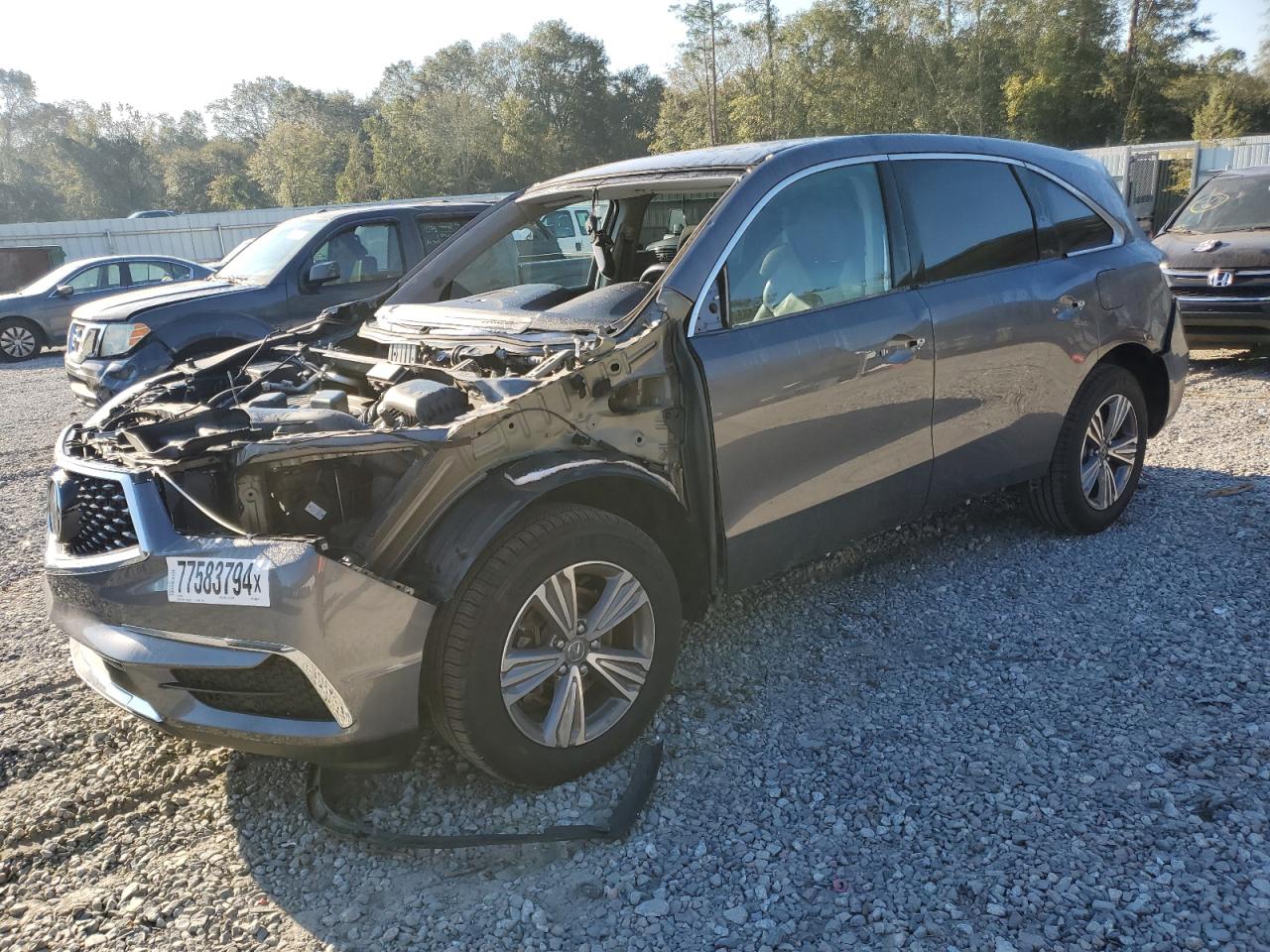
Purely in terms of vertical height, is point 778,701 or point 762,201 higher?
point 762,201

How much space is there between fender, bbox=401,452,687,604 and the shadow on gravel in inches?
30.6

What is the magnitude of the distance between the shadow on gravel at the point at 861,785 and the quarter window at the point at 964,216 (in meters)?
1.44

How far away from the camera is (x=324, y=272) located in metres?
7.28

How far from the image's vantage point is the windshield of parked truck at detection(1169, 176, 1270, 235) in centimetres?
909

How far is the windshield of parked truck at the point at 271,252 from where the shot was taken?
8.05m

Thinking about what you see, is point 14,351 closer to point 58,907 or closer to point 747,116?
point 58,907

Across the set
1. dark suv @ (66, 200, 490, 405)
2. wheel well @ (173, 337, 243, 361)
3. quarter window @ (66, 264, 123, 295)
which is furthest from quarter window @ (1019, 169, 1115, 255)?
quarter window @ (66, 264, 123, 295)

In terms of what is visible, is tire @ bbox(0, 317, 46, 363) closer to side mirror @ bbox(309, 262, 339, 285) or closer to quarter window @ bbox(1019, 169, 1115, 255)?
side mirror @ bbox(309, 262, 339, 285)

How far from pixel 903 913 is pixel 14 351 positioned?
16.9 metres

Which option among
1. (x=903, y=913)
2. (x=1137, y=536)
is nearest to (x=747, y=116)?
(x=1137, y=536)

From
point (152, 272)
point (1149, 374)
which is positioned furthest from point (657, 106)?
point (1149, 374)

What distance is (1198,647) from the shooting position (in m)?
3.57

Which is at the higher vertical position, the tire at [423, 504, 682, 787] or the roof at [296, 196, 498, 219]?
the roof at [296, 196, 498, 219]

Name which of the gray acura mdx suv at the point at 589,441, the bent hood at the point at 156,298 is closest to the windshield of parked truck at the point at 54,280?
the bent hood at the point at 156,298
